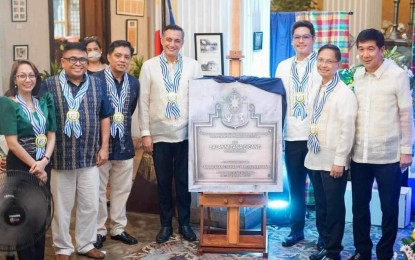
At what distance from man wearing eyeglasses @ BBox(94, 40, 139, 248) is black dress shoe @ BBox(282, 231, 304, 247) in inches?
45.0

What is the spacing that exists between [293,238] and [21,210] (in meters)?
2.17

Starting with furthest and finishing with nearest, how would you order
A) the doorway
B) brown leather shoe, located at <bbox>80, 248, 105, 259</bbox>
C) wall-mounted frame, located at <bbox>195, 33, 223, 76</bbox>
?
1. the doorway
2. wall-mounted frame, located at <bbox>195, 33, 223, 76</bbox>
3. brown leather shoe, located at <bbox>80, 248, 105, 259</bbox>

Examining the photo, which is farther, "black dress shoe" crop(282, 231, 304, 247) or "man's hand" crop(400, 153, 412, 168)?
"black dress shoe" crop(282, 231, 304, 247)

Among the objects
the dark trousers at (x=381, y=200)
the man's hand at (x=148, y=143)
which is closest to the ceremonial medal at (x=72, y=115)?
the man's hand at (x=148, y=143)

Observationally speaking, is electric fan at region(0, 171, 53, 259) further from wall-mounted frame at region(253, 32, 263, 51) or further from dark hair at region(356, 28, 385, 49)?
wall-mounted frame at region(253, 32, 263, 51)

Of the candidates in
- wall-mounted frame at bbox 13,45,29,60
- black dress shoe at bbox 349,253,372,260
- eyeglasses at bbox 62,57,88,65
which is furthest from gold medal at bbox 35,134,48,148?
wall-mounted frame at bbox 13,45,29,60

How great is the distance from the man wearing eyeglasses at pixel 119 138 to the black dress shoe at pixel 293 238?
114 centimetres

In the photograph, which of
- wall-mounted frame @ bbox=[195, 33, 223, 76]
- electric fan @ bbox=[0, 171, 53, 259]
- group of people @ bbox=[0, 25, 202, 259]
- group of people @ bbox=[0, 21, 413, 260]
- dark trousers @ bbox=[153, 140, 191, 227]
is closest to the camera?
electric fan @ bbox=[0, 171, 53, 259]

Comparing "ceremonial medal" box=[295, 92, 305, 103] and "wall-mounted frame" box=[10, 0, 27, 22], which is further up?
"wall-mounted frame" box=[10, 0, 27, 22]

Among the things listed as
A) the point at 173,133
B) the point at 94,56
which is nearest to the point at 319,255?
the point at 173,133

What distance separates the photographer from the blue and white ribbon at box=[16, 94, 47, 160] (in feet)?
12.6

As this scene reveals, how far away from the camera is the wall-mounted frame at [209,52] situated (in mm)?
5219

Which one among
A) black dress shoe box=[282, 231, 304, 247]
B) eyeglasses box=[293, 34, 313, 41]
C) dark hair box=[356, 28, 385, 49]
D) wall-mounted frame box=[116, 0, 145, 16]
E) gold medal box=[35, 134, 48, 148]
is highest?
wall-mounted frame box=[116, 0, 145, 16]

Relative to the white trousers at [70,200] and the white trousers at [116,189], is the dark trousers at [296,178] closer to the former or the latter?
the white trousers at [116,189]
